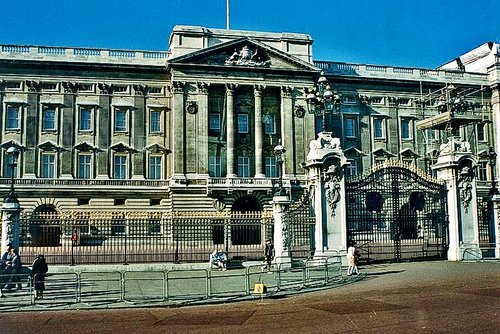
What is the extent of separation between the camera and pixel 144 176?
54.3 meters

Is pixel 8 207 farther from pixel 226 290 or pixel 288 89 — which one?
pixel 288 89

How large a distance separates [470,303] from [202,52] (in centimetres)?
4206

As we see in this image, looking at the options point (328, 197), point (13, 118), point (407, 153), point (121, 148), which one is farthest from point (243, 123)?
point (328, 197)

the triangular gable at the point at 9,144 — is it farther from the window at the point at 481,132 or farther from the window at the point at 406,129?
the window at the point at 481,132

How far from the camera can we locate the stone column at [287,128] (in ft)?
181

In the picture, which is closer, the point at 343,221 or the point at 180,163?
the point at 343,221

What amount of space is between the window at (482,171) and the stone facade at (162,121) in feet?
42.1

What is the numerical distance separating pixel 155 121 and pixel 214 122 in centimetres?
570

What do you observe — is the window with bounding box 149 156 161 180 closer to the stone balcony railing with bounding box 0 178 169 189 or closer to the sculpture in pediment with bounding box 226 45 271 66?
the stone balcony railing with bounding box 0 178 169 189

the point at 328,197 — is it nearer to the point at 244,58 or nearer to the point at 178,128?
the point at 178,128

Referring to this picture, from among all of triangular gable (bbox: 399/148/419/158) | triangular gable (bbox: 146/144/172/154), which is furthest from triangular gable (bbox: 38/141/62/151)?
triangular gable (bbox: 399/148/419/158)

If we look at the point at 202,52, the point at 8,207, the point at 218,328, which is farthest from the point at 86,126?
the point at 218,328

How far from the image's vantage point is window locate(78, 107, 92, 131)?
54000 millimetres

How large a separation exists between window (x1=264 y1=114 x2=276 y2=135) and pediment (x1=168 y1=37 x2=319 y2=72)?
15.7 ft
